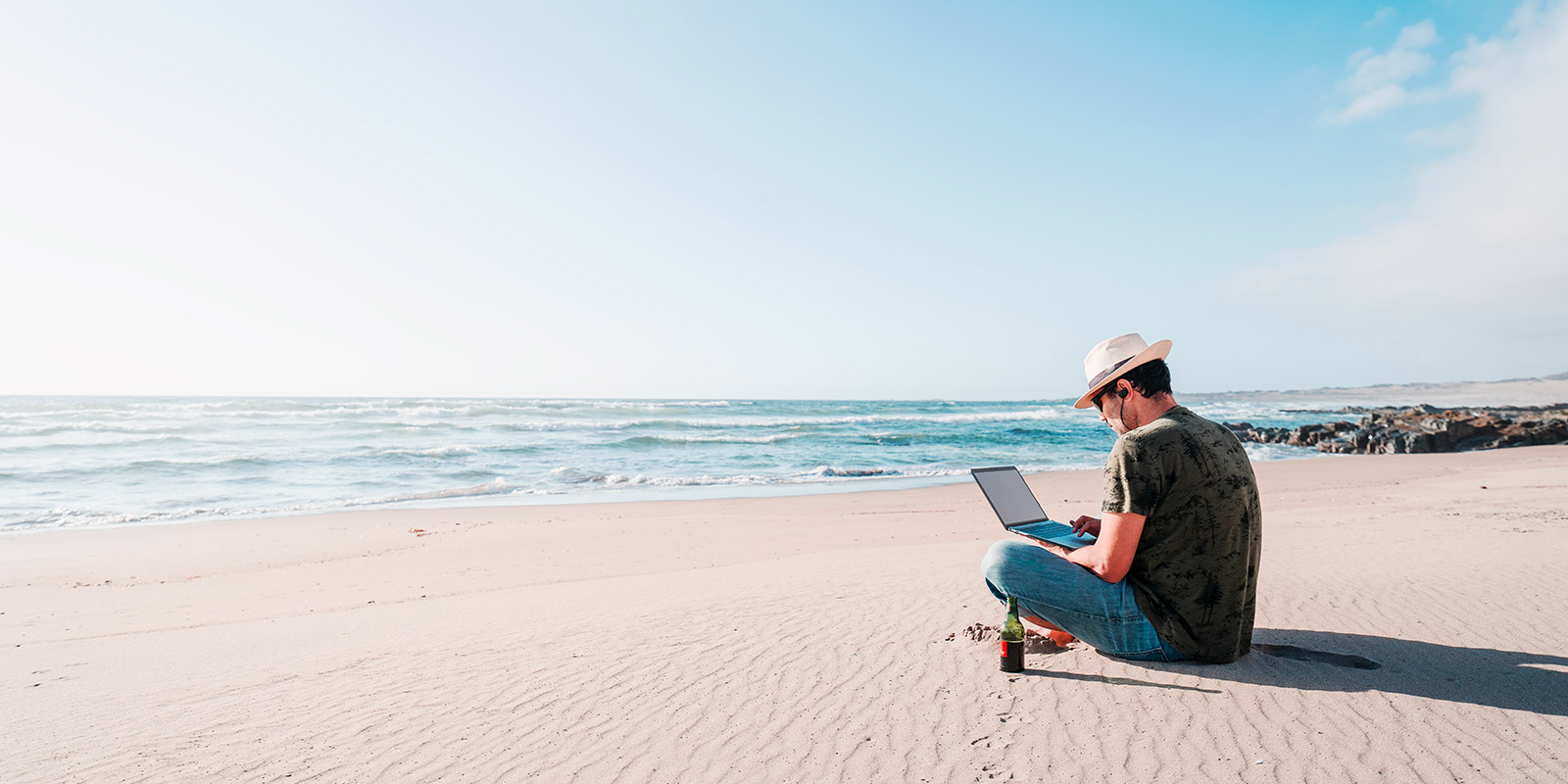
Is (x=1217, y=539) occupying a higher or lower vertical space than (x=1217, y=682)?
higher

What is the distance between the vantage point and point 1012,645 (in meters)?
3.85

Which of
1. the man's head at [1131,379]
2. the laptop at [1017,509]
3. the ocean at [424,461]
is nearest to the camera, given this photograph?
the man's head at [1131,379]

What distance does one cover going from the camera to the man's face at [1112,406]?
345cm

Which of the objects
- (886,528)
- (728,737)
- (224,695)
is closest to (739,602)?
(728,737)

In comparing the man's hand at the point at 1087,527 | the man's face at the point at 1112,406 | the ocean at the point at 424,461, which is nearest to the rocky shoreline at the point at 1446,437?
the ocean at the point at 424,461

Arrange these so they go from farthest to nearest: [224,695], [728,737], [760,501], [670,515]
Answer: [760,501] < [670,515] < [224,695] < [728,737]

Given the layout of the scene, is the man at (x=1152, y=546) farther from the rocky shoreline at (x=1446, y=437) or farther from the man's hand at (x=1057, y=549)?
the rocky shoreline at (x=1446, y=437)

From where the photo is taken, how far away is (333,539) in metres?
11.1

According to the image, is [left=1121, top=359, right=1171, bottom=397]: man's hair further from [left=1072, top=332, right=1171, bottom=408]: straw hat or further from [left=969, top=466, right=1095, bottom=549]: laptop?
[left=969, top=466, right=1095, bottom=549]: laptop

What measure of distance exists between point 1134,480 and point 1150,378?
1.76 feet

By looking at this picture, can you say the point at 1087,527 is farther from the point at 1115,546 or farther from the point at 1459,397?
the point at 1459,397

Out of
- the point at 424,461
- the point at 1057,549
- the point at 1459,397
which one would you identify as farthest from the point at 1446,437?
the point at 1459,397

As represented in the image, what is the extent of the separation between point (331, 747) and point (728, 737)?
1.90 meters

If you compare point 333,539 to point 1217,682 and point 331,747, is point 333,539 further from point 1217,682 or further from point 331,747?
point 1217,682
